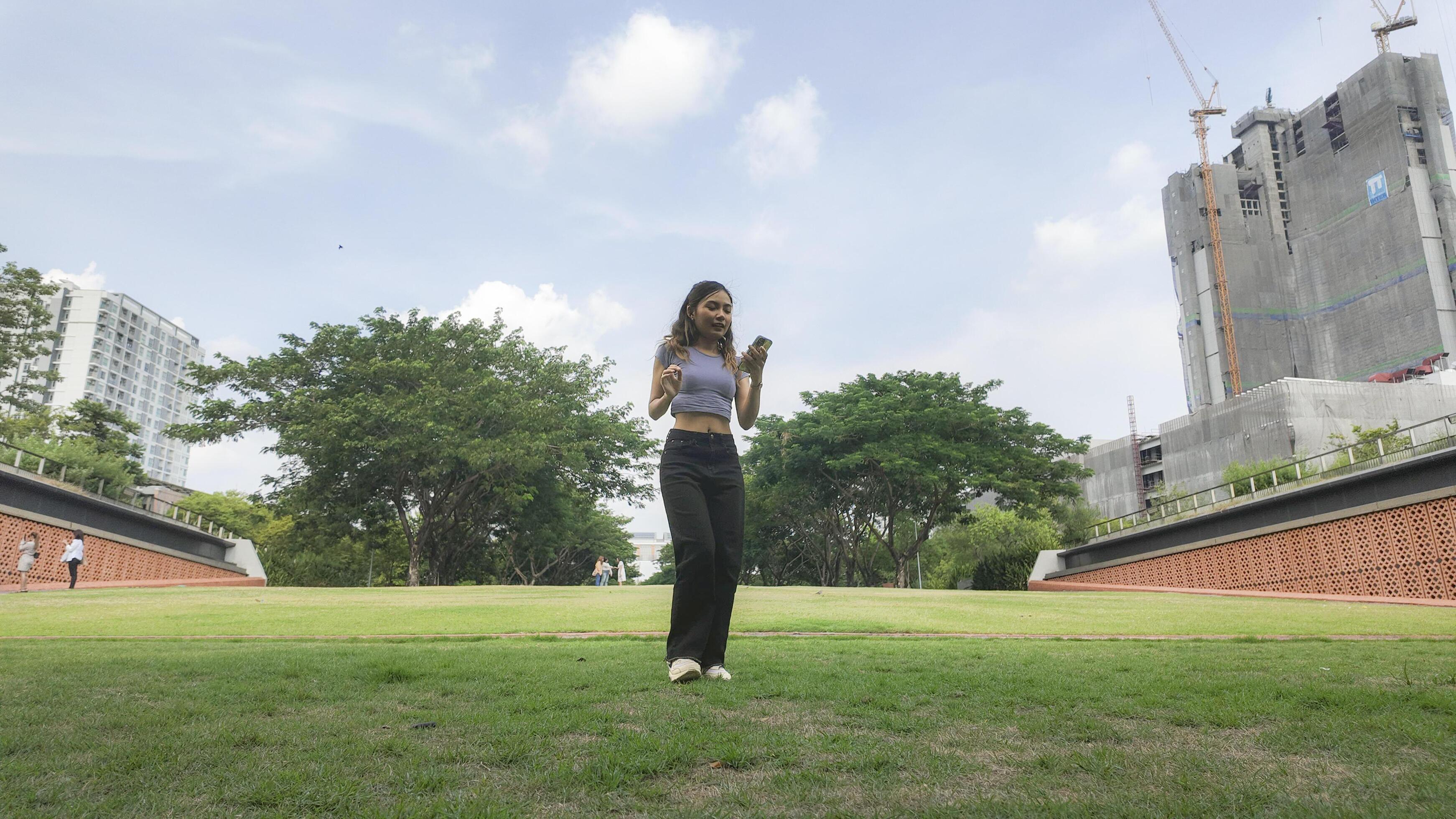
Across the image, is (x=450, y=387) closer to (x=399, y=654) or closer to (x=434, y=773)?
(x=399, y=654)

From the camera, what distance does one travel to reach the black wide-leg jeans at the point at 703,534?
4770 mm

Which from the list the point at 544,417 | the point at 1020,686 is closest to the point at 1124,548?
the point at 544,417

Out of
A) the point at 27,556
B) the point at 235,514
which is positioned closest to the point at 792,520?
the point at 27,556

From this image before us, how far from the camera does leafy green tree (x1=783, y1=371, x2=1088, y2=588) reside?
3462cm

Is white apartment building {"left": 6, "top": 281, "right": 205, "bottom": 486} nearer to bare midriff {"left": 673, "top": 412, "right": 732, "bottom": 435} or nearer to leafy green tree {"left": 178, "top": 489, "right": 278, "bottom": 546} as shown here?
leafy green tree {"left": 178, "top": 489, "right": 278, "bottom": 546}

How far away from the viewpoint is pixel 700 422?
16.5 ft

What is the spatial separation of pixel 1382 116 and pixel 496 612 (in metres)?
83.6

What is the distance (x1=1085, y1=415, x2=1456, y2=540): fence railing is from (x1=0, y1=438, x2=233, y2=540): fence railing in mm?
37662

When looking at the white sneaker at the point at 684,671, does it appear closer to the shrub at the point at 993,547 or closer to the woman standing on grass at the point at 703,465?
the woman standing on grass at the point at 703,465

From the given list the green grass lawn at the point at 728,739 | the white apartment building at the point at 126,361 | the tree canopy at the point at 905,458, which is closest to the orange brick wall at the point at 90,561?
the tree canopy at the point at 905,458

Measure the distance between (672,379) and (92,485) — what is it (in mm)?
32560

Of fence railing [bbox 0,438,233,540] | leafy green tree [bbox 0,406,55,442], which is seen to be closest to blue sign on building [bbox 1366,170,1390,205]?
fence railing [bbox 0,438,233,540]

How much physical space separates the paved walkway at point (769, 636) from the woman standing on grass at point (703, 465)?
3233 millimetres

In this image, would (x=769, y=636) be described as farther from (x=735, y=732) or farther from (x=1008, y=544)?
(x=1008, y=544)
